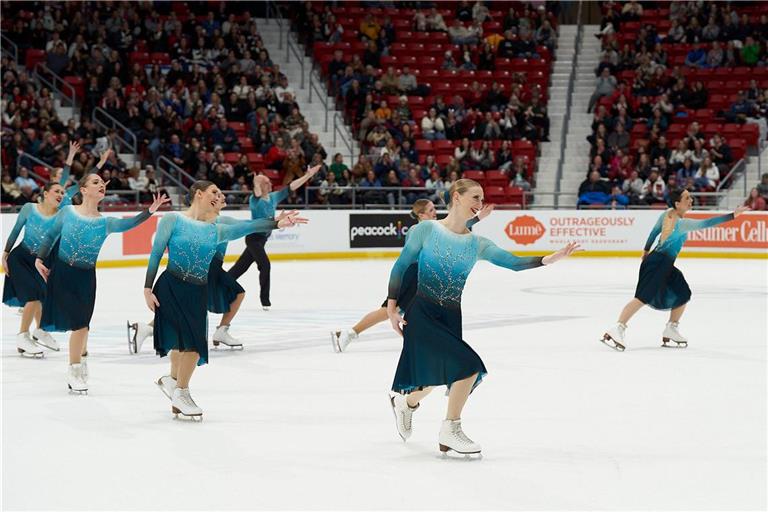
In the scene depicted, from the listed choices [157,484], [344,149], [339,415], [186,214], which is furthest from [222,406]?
[344,149]

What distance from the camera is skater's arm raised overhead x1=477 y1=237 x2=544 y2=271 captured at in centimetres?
660

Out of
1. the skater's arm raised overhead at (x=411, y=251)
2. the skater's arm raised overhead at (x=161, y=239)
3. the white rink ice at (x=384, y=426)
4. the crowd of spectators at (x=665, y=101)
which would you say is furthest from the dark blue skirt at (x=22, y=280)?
the crowd of spectators at (x=665, y=101)

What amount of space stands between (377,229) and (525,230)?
3.16 metres

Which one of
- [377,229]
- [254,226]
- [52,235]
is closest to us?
[254,226]

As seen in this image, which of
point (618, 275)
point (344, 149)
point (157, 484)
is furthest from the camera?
point (344, 149)

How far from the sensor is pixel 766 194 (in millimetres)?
24688

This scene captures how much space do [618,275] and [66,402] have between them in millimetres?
13710

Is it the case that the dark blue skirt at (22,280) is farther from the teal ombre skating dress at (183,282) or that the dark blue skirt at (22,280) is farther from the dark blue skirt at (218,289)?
the teal ombre skating dress at (183,282)

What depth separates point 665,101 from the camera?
28.8m

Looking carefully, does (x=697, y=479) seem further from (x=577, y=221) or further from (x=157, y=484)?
(x=577, y=221)

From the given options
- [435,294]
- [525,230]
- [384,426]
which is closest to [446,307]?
[435,294]

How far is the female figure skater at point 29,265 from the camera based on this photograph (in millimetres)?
11002

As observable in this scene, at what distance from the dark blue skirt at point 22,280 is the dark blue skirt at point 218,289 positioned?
1586 millimetres

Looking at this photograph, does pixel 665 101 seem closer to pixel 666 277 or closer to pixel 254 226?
pixel 666 277
